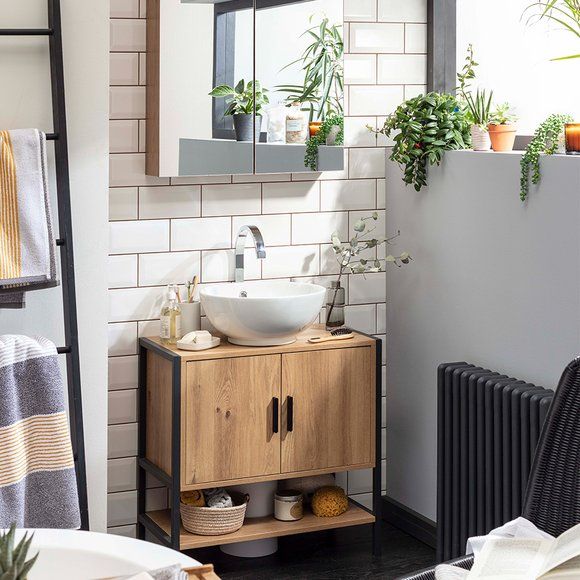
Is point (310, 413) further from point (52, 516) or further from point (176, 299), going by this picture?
point (52, 516)

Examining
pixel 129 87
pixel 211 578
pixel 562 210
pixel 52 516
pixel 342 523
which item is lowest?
pixel 342 523

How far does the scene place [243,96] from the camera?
385cm

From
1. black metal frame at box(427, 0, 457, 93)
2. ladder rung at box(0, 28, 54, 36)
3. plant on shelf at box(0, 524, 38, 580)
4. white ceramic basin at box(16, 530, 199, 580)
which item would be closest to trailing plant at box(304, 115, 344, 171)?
black metal frame at box(427, 0, 457, 93)

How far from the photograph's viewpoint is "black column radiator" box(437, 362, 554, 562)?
326 cm

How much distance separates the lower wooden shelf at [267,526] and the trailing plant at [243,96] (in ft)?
5.13

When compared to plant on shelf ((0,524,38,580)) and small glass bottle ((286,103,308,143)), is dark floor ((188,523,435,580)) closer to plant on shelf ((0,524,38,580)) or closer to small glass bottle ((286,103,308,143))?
small glass bottle ((286,103,308,143))

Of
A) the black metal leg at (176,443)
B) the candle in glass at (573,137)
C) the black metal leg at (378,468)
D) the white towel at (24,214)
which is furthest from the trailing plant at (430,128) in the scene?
the white towel at (24,214)

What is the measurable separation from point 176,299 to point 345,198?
0.88 meters

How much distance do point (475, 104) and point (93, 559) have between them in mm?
2561

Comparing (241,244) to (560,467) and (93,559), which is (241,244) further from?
(93,559)

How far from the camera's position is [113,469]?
3.93 meters

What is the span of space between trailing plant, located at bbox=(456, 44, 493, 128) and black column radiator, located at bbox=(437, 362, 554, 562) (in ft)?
3.06

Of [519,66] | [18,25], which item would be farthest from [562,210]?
[18,25]

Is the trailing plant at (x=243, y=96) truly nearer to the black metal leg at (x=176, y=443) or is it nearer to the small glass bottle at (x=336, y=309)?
the small glass bottle at (x=336, y=309)
